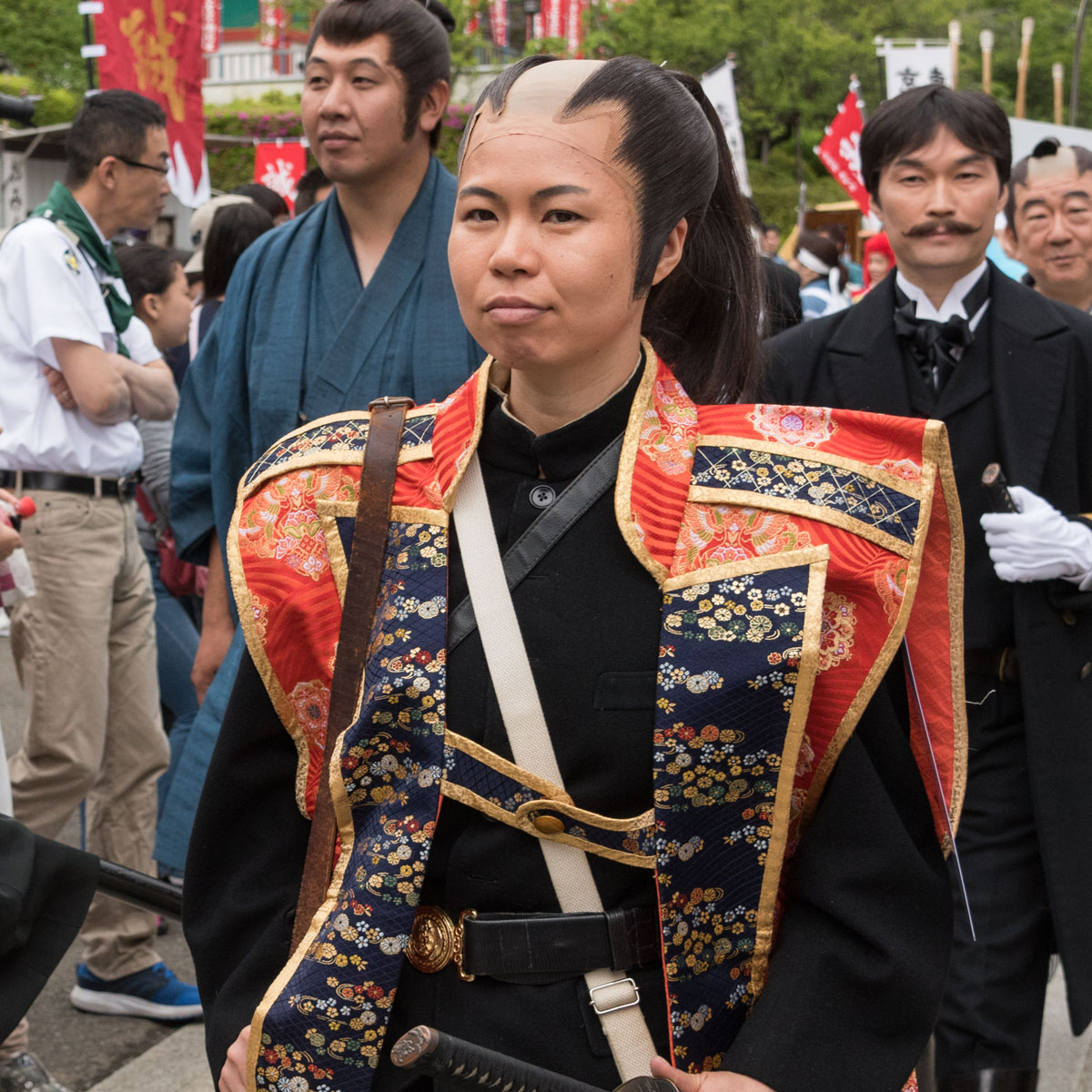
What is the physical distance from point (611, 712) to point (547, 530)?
0.72 ft

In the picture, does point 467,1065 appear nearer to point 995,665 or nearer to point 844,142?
point 995,665

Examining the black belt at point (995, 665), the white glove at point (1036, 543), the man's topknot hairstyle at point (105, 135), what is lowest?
the black belt at point (995, 665)

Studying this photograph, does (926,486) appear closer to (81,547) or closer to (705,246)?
(705,246)

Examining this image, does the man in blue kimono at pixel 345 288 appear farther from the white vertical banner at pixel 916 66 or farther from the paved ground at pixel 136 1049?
the white vertical banner at pixel 916 66

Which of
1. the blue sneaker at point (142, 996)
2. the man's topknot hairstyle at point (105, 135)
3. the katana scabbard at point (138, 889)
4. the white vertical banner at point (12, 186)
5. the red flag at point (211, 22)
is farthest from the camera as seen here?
the red flag at point (211, 22)

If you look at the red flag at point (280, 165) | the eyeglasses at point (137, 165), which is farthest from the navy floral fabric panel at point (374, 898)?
the red flag at point (280, 165)

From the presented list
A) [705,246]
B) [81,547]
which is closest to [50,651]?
[81,547]

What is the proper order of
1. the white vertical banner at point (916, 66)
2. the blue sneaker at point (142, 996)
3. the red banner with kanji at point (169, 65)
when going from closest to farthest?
1. the blue sneaker at point (142, 996)
2. the red banner with kanji at point (169, 65)
3. the white vertical banner at point (916, 66)

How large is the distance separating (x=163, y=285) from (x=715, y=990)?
4.17 m

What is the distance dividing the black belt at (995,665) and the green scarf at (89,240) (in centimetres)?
254

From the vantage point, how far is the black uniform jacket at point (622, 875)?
160 cm

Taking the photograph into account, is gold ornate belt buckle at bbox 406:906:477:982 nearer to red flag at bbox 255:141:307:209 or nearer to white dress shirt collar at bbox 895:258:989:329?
white dress shirt collar at bbox 895:258:989:329

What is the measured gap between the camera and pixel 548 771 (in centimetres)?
162

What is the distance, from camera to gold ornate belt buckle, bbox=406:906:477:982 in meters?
1.66
